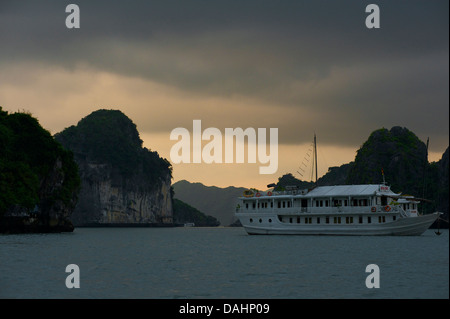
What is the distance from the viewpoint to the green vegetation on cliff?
78000 mm

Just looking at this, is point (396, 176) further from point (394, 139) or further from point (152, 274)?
point (152, 274)

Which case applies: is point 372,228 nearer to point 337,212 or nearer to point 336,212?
point 337,212

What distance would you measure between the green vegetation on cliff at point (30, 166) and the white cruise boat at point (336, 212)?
31.5 metres

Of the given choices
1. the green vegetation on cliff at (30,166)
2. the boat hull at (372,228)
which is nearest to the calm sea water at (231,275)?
the boat hull at (372,228)

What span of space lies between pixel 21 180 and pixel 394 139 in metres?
131

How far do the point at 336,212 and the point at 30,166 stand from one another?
5025 cm

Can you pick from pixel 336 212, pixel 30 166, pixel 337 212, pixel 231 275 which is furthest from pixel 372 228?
pixel 30 166

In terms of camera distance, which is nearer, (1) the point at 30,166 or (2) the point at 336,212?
(2) the point at 336,212

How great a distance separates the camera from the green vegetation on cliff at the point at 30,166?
78000mm

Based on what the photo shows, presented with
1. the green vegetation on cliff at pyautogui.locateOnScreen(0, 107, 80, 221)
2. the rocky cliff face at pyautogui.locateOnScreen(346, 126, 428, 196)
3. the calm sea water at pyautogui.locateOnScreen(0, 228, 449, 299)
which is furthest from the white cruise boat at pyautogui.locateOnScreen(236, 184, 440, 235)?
the rocky cliff face at pyautogui.locateOnScreen(346, 126, 428, 196)

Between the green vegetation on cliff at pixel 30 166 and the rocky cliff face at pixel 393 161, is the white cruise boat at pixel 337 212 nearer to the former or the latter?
the green vegetation on cliff at pixel 30 166

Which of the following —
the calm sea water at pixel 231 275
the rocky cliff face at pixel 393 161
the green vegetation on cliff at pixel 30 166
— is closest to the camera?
the calm sea water at pixel 231 275

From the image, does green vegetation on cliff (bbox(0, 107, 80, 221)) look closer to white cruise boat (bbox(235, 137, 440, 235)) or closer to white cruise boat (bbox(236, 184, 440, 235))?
white cruise boat (bbox(236, 184, 440, 235))

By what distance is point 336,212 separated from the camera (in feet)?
245
